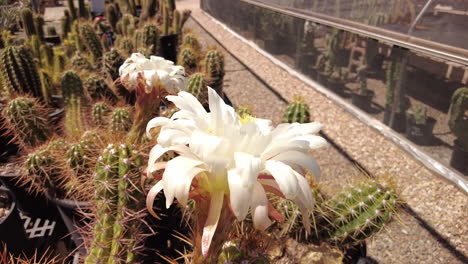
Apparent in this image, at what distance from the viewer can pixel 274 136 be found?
70 cm

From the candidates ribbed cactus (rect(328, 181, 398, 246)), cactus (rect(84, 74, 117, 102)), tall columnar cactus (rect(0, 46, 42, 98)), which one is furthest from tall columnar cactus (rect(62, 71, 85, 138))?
ribbed cactus (rect(328, 181, 398, 246))

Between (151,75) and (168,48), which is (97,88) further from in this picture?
(168,48)

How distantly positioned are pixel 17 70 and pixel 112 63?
0.65 m

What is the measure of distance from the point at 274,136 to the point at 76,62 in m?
2.57

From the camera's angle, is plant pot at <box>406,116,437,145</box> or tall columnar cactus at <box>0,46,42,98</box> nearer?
tall columnar cactus at <box>0,46,42,98</box>

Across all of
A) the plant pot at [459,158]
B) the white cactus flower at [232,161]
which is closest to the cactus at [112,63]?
the white cactus flower at [232,161]

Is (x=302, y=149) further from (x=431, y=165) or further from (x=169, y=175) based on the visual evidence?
(x=431, y=165)

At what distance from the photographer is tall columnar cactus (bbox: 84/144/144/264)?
1.10 m

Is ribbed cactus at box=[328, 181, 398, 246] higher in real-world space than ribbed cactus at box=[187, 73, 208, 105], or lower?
lower

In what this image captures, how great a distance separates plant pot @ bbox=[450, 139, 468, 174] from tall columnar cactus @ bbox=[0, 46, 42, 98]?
3206 mm

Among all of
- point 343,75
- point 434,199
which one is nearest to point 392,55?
point 343,75

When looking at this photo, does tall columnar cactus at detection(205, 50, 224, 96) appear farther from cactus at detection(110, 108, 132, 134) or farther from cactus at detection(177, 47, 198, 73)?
cactus at detection(110, 108, 132, 134)

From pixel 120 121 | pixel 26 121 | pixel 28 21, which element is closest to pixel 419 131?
pixel 120 121

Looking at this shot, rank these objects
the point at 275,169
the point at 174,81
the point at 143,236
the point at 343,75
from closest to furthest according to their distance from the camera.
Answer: the point at 275,169 < the point at 143,236 < the point at 174,81 < the point at 343,75
